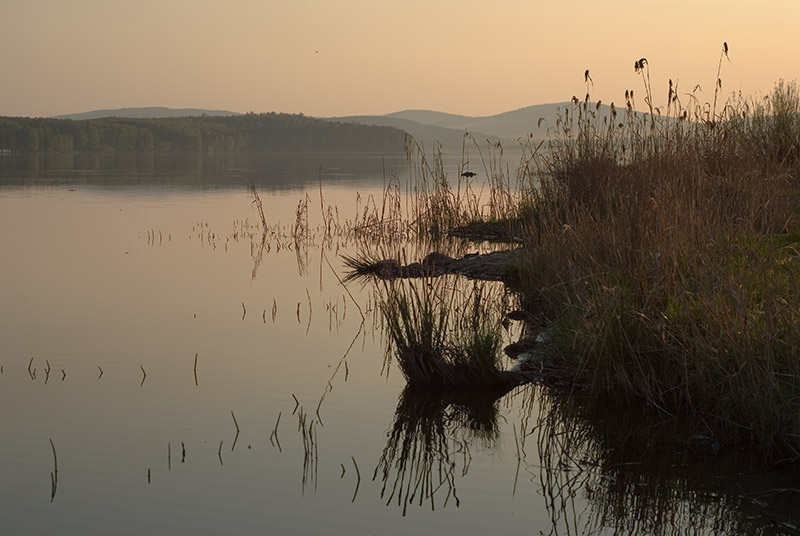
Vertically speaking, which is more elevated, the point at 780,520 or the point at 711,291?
the point at 711,291

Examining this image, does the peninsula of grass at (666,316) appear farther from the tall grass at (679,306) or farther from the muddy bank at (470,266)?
the muddy bank at (470,266)

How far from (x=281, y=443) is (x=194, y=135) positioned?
357 feet

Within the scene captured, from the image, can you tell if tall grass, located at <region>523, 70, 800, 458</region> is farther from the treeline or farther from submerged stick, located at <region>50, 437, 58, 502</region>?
the treeline

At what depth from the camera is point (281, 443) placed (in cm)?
522

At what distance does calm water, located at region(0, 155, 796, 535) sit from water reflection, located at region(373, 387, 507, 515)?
2 cm

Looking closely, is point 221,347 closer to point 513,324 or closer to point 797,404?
point 513,324

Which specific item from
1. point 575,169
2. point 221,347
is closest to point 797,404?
point 221,347

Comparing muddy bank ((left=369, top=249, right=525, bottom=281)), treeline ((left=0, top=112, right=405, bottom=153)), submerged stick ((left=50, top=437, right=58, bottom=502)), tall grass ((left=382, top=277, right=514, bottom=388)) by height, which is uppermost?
treeline ((left=0, top=112, right=405, bottom=153))

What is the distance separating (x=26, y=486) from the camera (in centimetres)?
457

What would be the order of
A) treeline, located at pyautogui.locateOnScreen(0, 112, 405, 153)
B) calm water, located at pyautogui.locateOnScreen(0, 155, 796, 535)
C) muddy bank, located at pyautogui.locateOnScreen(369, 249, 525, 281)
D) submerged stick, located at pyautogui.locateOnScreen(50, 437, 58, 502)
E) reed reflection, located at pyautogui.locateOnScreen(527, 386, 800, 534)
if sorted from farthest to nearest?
treeline, located at pyautogui.locateOnScreen(0, 112, 405, 153)
muddy bank, located at pyautogui.locateOnScreen(369, 249, 525, 281)
submerged stick, located at pyautogui.locateOnScreen(50, 437, 58, 502)
calm water, located at pyautogui.locateOnScreen(0, 155, 796, 535)
reed reflection, located at pyautogui.locateOnScreen(527, 386, 800, 534)

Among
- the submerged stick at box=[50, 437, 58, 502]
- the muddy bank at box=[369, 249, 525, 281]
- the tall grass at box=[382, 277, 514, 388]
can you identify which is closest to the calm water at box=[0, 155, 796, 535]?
the submerged stick at box=[50, 437, 58, 502]

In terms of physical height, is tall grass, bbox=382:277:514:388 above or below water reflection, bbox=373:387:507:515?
above

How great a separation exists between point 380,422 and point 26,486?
6.72ft

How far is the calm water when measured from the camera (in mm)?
4254
